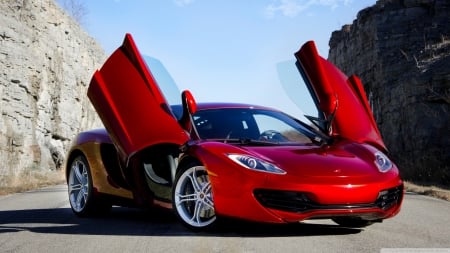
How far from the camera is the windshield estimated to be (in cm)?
589

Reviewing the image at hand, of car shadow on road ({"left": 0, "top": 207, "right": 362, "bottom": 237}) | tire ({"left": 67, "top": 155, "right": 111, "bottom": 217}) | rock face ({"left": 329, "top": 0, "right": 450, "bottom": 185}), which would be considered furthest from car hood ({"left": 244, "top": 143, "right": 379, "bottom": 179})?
rock face ({"left": 329, "top": 0, "right": 450, "bottom": 185})

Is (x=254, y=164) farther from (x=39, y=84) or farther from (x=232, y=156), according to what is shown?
(x=39, y=84)

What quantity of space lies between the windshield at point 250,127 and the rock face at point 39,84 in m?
15.2

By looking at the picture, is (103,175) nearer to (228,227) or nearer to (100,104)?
(100,104)

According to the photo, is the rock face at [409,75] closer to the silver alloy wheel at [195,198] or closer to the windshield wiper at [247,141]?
the windshield wiper at [247,141]

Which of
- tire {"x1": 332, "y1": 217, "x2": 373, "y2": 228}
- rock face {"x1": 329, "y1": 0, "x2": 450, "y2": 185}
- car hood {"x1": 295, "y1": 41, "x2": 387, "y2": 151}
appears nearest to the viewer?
tire {"x1": 332, "y1": 217, "x2": 373, "y2": 228}

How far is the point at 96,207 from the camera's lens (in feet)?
23.8

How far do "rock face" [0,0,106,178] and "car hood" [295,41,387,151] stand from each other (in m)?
15.5

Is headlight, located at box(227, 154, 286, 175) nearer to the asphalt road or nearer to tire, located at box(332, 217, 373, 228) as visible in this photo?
the asphalt road

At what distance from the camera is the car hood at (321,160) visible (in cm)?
499

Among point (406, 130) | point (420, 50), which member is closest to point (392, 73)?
point (420, 50)

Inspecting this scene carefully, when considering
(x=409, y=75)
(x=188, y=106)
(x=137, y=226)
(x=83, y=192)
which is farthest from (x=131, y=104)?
(x=409, y=75)

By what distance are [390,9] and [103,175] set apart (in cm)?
2298

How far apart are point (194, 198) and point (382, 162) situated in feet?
5.66
